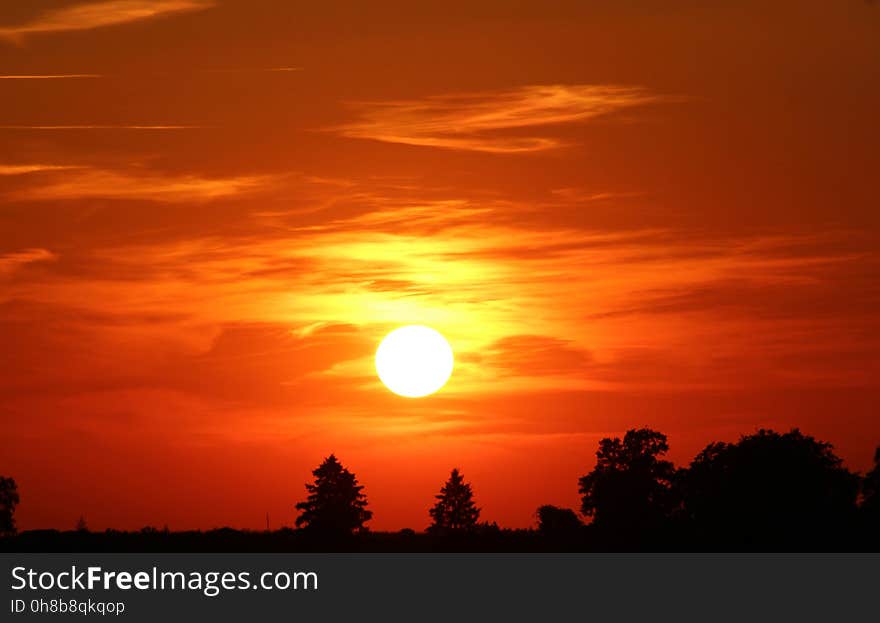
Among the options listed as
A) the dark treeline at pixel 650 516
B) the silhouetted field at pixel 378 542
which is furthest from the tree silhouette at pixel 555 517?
the silhouetted field at pixel 378 542

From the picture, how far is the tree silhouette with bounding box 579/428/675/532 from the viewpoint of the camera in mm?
154625

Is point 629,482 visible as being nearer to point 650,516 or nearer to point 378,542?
point 650,516

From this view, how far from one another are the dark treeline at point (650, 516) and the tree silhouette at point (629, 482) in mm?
86

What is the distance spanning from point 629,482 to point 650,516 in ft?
19.9

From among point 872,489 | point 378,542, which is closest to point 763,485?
point 872,489

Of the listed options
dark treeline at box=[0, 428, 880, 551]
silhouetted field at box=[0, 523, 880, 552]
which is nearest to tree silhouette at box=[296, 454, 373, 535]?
dark treeline at box=[0, 428, 880, 551]

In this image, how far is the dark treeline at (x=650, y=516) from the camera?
9394cm

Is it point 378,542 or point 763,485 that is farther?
point 763,485

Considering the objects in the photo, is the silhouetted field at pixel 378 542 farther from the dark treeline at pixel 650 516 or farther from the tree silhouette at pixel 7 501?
the tree silhouette at pixel 7 501

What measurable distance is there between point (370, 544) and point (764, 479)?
52662 millimetres

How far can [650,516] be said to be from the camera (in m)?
152

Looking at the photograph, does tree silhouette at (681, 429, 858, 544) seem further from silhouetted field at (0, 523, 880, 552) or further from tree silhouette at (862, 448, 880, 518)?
silhouetted field at (0, 523, 880, 552)

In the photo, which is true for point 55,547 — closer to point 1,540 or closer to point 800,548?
point 1,540

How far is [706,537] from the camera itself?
109312 mm
